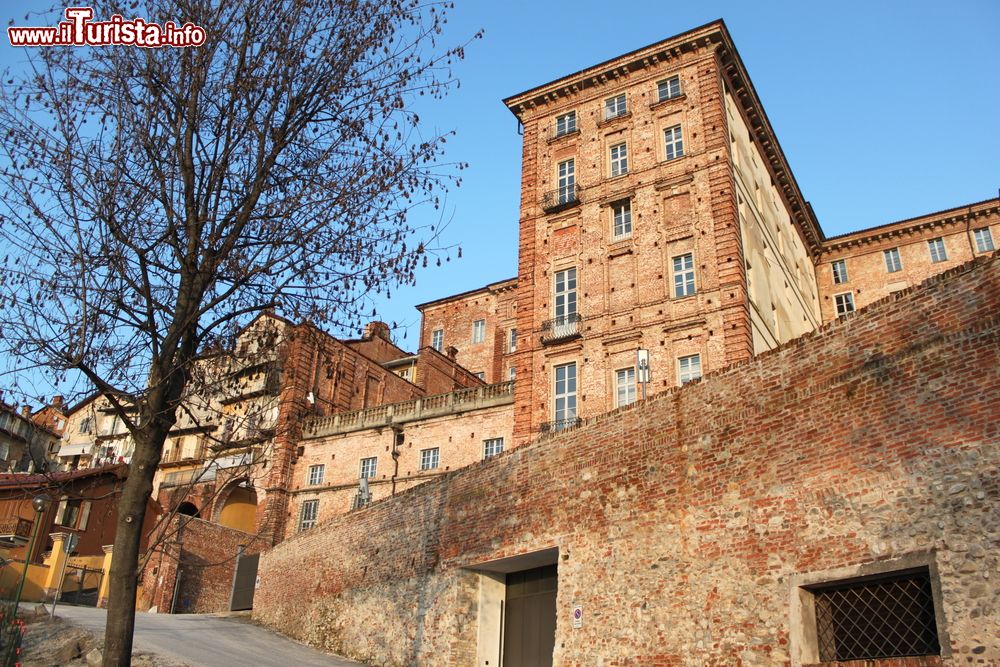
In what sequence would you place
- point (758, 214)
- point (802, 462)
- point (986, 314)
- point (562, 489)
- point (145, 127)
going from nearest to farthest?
1. point (986, 314)
2. point (145, 127)
3. point (802, 462)
4. point (562, 489)
5. point (758, 214)

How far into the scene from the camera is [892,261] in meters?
43.3

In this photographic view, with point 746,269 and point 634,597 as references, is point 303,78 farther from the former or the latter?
point 746,269

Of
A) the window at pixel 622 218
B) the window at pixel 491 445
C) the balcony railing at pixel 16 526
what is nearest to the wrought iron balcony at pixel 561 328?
the window at pixel 622 218

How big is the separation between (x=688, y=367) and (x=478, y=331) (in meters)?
23.8

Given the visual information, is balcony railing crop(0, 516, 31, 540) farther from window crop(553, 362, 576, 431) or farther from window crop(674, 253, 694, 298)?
window crop(674, 253, 694, 298)

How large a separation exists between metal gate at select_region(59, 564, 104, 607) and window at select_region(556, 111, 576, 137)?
79.5ft

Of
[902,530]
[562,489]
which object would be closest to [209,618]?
[562,489]

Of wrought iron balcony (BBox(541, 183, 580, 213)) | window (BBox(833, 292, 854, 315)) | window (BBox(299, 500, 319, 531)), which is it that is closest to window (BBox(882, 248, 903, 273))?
window (BBox(833, 292, 854, 315))

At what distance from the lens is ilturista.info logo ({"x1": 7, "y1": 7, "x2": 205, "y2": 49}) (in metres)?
10.9

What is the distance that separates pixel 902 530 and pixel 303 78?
9.74 meters

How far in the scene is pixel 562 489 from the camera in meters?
15.8

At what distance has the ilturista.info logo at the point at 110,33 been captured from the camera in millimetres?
10852

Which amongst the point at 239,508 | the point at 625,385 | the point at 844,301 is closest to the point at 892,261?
the point at 844,301

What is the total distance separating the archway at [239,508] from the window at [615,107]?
2394 centimetres
